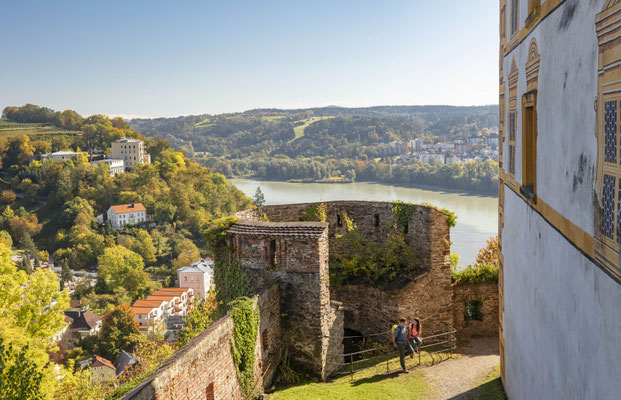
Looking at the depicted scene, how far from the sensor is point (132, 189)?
98.7 meters

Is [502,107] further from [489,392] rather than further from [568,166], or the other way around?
[489,392]

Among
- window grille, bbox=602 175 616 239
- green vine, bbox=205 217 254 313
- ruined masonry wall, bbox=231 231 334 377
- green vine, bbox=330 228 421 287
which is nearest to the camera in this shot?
window grille, bbox=602 175 616 239

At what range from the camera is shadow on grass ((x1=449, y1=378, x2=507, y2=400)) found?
8320 mm

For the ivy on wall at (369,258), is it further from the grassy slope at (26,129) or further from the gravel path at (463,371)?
the grassy slope at (26,129)

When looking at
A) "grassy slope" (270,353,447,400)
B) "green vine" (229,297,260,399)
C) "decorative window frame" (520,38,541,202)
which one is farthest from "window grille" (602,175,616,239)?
"grassy slope" (270,353,447,400)

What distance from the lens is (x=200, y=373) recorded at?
625 centimetres

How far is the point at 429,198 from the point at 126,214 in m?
57.7

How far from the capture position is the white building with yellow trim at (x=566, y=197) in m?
2.78

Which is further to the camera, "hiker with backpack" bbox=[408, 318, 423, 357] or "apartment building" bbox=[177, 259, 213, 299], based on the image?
"apartment building" bbox=[177, 259, 213, 299]

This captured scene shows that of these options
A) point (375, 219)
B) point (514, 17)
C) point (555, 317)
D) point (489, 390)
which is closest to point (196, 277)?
point (375, 219)

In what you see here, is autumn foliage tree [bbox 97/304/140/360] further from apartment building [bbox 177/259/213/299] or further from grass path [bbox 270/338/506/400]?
grass path [bbox 270/338/506/400]

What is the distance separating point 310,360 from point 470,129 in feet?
400

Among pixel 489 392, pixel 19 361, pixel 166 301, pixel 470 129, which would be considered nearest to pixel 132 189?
pixel 166 301

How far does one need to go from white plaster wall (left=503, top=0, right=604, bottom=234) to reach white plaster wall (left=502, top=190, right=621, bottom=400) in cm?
37
